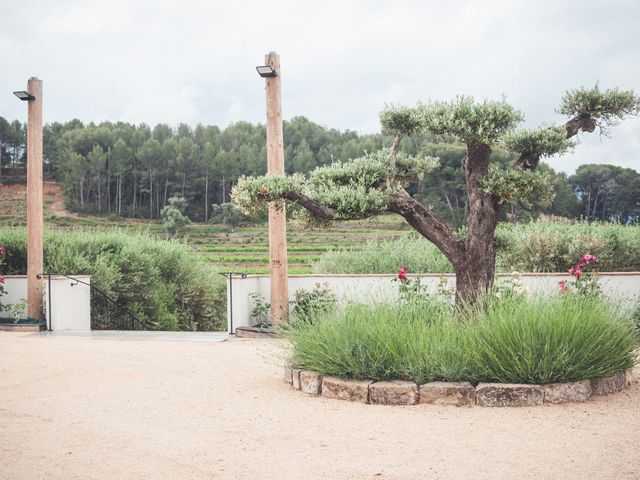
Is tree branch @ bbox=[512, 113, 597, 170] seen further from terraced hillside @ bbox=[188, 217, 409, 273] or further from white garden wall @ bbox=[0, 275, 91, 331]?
terraced hillside @ bbox=[188, 217, 409, 273]

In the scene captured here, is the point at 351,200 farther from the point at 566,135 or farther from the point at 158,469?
the point at 158,469

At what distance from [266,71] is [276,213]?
7.37 ft

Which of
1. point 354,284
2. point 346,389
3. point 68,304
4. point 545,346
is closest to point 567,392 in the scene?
point 545,346

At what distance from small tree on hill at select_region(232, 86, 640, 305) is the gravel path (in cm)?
195

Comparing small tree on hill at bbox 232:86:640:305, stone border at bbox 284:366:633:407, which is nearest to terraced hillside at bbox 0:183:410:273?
small tree on hill at bbox 232:86:640:305

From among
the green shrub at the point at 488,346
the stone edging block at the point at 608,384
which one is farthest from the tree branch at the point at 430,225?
the stone edging block at the point at 608,384

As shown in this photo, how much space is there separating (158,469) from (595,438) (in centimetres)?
280

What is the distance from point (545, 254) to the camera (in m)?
14.3

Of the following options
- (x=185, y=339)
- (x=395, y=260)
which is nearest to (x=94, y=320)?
(x=185, y=339)

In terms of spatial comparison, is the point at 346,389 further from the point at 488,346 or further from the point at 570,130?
the point at 570,130

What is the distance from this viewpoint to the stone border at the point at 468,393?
16.9 feet

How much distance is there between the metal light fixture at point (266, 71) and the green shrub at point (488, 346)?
5429 mm

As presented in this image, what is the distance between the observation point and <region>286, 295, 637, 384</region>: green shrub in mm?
5348

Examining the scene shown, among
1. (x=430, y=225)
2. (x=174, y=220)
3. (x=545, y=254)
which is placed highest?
(x=174, y=220)
